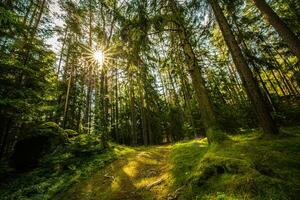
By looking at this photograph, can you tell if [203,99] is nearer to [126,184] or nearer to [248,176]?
[248,176]

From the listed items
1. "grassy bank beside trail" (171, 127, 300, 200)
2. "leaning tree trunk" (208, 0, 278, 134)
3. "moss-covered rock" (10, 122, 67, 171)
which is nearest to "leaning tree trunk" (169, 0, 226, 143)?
"grassy bank beside trail" (171, 127, 300, 200)

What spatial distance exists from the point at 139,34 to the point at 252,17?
1143 cm

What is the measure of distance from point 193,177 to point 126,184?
287 cm

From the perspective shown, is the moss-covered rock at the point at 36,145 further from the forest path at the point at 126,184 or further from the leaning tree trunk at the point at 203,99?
the leaning tree trunk at the point at 203,99

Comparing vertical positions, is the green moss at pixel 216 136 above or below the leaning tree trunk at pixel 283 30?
below

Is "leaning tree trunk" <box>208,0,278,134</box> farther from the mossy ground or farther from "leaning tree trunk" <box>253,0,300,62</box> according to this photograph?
"leaning tree trunk" <box>253,0,300,62</box>

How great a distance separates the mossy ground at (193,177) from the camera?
306cm

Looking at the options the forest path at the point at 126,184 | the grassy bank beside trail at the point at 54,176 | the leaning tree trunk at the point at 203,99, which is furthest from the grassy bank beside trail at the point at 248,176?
the grassy bank beside trail at the point at 54,176

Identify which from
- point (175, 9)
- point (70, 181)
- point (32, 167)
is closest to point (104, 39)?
point (175, 9)

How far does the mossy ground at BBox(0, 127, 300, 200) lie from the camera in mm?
3061

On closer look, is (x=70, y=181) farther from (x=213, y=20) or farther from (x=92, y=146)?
(x=213, y=20)

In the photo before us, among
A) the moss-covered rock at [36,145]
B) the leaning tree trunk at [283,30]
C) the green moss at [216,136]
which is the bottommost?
the green moss at [216,136]

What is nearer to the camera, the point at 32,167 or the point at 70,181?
the point at 70,181

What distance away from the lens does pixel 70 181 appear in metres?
7.16
